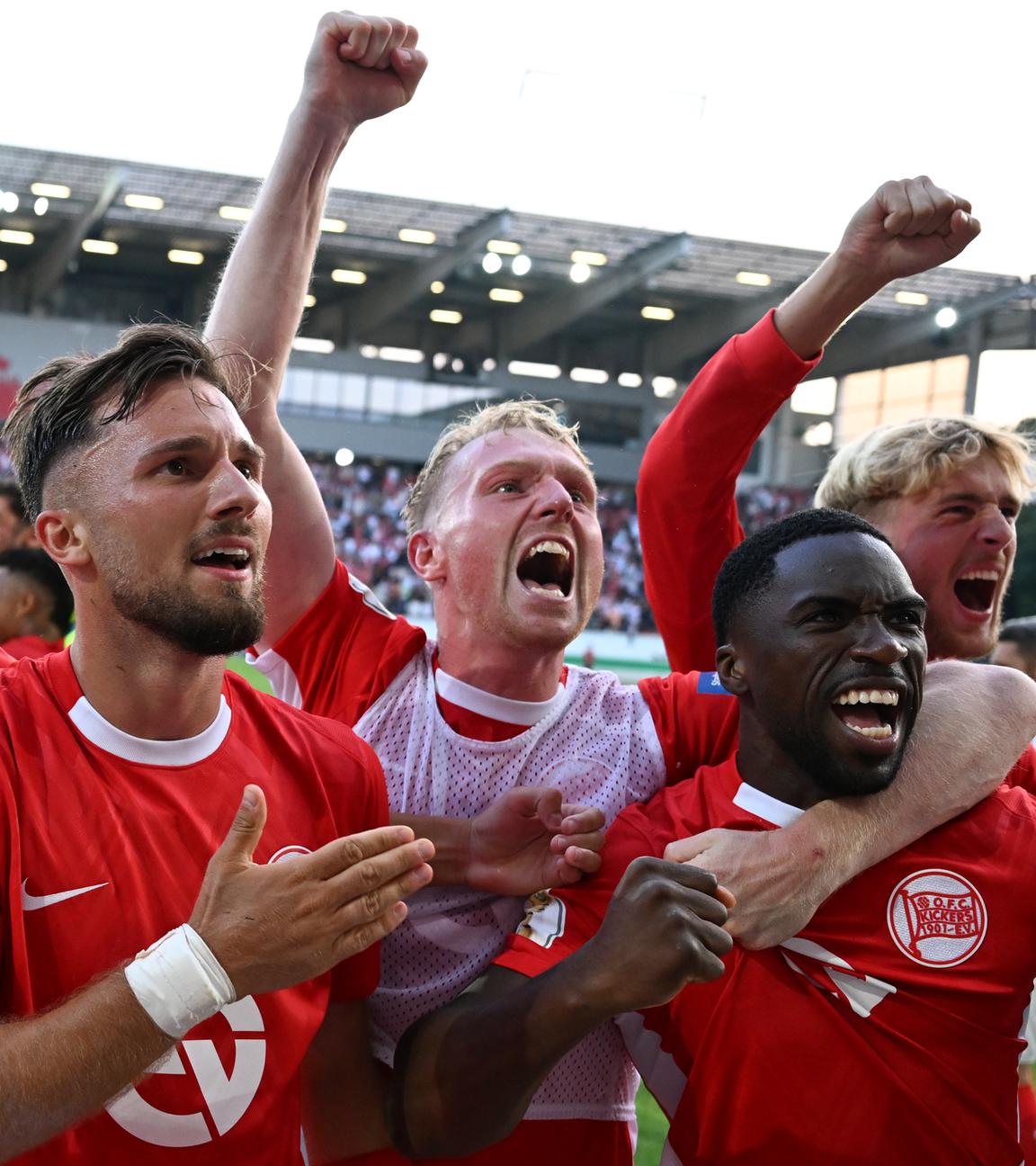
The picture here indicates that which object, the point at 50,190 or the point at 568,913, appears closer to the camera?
the point at 568,913

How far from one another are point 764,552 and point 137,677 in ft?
4.32

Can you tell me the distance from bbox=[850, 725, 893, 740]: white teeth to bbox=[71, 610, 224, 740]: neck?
1.30 meters

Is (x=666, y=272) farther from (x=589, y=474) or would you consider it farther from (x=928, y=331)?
(x=589, y=474)

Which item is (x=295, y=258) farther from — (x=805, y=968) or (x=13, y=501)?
(x=13, y=501)

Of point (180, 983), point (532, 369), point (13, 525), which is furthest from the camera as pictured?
point (532, 369)

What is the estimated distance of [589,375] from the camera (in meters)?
40.1

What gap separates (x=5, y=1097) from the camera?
186 centimetres

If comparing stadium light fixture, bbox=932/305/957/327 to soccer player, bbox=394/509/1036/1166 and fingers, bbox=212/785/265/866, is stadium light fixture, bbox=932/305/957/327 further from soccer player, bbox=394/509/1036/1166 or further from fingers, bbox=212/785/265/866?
fingers, bbox=212/785/265/866

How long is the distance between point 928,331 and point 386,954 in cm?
3463

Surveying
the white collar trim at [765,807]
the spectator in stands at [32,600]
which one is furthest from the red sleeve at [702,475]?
the spectator in stands at [32,600]

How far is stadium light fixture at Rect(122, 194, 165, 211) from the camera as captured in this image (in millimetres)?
31047

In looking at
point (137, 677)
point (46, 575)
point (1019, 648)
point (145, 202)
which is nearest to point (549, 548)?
point (137, 677)

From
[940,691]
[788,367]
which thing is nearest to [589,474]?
[788,367]

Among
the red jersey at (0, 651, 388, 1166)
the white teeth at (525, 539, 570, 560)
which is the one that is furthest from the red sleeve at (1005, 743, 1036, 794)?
the red jersey at (0, 651, 388, 1166)
